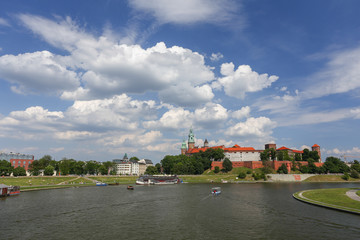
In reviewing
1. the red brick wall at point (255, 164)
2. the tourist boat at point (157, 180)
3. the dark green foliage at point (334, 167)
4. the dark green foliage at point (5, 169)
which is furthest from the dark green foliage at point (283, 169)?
the dark green foliage at point (5, 169)

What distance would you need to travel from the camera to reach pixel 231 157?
197250 millimetres

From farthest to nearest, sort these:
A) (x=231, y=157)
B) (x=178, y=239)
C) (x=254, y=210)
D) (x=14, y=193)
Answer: (x=231, y=157), (x=14, y=193), (x=254, y=210), (x=178, y=239)

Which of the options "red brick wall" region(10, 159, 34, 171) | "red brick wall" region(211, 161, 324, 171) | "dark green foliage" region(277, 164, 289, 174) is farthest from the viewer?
"red brick wall" region(10, 159, 34, 171)

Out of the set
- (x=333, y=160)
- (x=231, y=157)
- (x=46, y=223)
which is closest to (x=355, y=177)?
(x=333, y=160)

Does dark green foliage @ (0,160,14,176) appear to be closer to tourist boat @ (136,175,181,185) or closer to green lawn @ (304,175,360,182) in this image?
tourist boat @ (136,175,181,185)

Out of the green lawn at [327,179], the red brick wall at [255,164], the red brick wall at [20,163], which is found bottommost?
the green lawn at [327,179]

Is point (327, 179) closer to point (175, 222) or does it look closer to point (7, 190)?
point (175, 222)

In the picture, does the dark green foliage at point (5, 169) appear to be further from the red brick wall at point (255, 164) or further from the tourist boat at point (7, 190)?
the red brick wall at point (255, 164)

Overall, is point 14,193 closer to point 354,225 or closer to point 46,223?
point 46,223

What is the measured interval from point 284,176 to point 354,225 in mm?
117553

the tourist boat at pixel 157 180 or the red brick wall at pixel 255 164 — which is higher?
the red brick wall at pixel 255 164

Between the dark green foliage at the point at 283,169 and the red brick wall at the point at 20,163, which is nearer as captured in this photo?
the dark green foliage at the point at 283,169

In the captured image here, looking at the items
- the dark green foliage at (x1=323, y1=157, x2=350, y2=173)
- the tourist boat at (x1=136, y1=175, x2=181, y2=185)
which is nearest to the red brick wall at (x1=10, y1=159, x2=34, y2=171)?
the tourist boat at (x1=136, y1=175, x2=181, y2=185)

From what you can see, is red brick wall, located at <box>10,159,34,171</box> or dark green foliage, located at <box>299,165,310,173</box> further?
red brick wall, located at <box>10,159,34,171</box>
